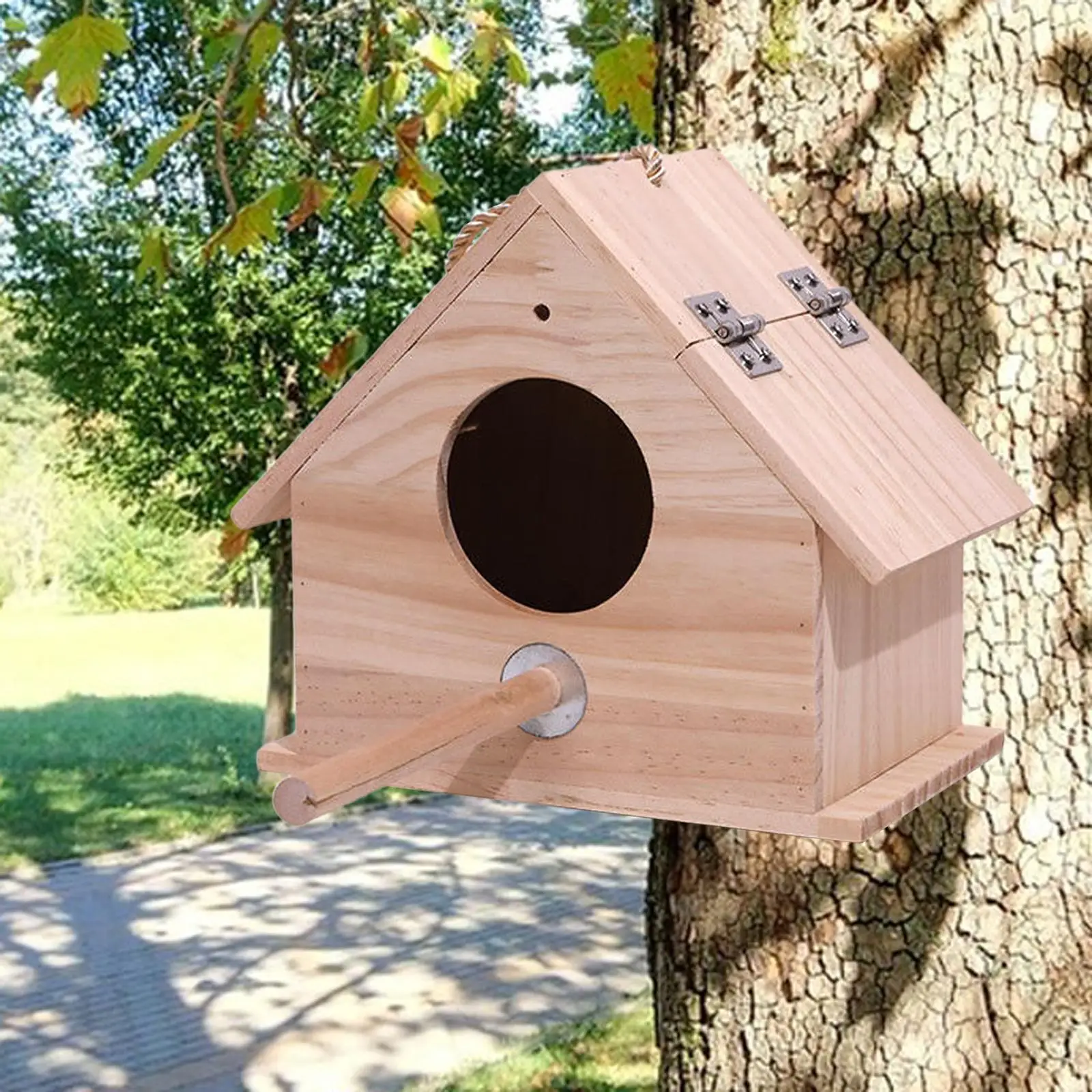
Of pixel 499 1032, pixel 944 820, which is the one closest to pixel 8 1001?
pixel 499 1032

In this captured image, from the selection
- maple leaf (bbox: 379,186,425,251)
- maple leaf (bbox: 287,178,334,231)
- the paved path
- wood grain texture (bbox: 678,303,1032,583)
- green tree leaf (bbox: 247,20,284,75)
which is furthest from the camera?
the paved path

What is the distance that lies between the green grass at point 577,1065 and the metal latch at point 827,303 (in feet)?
13.9

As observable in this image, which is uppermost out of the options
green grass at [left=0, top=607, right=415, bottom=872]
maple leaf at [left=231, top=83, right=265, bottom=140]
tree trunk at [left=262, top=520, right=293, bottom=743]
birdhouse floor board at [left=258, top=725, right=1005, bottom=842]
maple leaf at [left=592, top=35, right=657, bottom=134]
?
maple leaf at [left=592, top=35, right=657, bottom=134]

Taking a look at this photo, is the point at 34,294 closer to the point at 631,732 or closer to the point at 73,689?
the point at 73,689

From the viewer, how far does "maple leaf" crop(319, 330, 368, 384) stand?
275 cm

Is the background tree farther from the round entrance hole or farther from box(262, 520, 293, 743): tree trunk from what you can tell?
the round entrance hole

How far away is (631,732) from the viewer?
1710 millimetres

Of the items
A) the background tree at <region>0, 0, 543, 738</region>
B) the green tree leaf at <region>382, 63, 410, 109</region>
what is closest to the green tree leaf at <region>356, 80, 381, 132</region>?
the green tree leaf at <region>382, 63, 410, 109</region>

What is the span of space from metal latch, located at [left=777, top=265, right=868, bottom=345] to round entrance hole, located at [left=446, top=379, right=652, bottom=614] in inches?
10.3

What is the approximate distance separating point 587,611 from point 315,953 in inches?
245

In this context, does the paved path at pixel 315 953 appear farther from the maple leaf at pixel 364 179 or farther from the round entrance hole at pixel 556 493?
the round entrance hole at pixel 556 493

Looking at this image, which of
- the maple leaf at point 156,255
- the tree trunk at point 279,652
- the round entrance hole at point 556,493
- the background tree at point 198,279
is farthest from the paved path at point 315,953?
the round entrance hole at point 556,493

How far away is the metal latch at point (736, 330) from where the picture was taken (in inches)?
64.1

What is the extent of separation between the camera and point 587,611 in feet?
5.64
